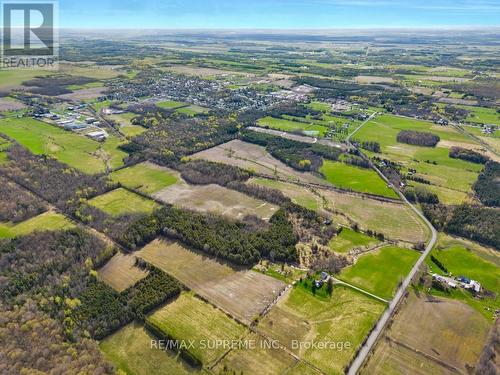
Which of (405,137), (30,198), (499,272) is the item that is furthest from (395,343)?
(405,137)

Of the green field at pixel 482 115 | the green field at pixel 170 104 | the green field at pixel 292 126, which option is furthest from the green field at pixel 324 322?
the green field at pixel 170 104

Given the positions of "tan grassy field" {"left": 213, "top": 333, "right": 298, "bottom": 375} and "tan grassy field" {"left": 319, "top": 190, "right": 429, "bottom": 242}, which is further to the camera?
"tan grassy field" {"left": 319, "top": 190, "right": 429, "bottom": 242}

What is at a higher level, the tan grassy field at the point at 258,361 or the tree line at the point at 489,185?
the tree line at the point at 489,185

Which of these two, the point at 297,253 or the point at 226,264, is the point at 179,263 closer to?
the point at 226,264

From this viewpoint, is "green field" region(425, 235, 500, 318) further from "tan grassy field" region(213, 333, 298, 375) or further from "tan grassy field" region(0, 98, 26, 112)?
"tan grassy field" region(0, 98, 26, 112)

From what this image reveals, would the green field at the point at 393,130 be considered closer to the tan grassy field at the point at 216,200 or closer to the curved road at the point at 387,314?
the curved road at the point at 387,314

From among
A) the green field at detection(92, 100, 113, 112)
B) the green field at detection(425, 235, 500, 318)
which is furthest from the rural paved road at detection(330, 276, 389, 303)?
the green field at detection(92, 100, 113, 112)
